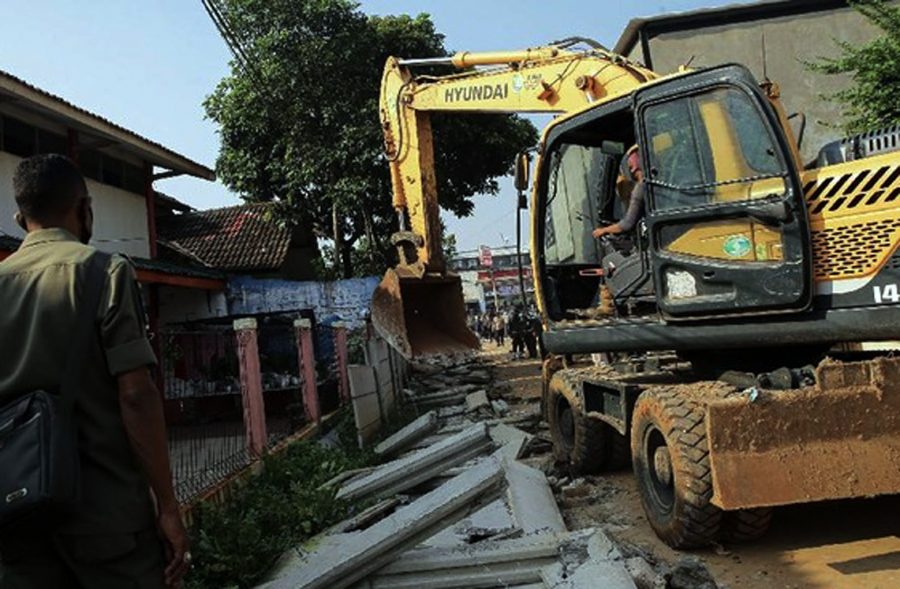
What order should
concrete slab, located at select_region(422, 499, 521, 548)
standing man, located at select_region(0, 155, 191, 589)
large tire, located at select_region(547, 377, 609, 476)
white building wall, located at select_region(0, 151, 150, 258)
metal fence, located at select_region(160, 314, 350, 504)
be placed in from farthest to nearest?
white building wall, located at select_region(0, 151, 150, 258)
large tire, located at select_region(547, 377, 609, 476)
metal fence, located at select_region(160, 314, 350, 504)
concrete slab, located at select_region(422, 499, 521, 548)
standing man, located at select_region(0, 155, 191, 589)

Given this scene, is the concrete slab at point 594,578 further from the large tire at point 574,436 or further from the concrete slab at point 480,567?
the large tire at point 574,436

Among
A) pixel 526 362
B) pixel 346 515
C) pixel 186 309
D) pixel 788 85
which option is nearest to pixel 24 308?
pixel 346 515

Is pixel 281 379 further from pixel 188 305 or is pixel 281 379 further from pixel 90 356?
pixel 188 305

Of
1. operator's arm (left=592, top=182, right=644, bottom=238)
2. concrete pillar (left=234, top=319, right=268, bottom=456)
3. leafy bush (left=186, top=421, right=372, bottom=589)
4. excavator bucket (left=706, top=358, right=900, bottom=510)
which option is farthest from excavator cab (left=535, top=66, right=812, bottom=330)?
concrete pillar (left=234, top=319, right=268, bottom=456)

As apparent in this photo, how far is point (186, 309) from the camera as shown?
1616 centimetres

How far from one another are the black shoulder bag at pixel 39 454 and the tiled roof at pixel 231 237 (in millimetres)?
16959

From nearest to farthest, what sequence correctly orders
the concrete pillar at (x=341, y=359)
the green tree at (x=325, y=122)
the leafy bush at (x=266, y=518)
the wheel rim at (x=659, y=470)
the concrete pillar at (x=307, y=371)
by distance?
the leafy bush at (x=266, y=518) → the wheel rim at (x=659, y=470) → the concrete pillar at (x=307, y=371) → the concrete pillar at (x=341, y=359) → the green tree at (x=325, y=122)

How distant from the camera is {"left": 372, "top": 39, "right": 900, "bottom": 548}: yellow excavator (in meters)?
4.35

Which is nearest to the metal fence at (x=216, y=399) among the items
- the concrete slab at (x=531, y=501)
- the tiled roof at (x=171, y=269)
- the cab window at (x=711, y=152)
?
the concrete slab at (x=531, y=501)

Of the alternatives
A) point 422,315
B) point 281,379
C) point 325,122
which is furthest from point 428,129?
point 325,122

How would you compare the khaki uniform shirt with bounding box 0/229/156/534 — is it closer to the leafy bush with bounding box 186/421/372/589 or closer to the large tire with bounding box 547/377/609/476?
the leafy bush with bounding box 186/421/372/589

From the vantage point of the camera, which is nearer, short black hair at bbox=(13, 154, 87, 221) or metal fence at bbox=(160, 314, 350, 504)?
short black hair at bbox=(13, 154, 87, 221)

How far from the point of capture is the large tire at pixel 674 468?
459 cm

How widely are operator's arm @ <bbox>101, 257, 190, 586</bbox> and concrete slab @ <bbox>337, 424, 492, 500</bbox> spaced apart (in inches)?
158
